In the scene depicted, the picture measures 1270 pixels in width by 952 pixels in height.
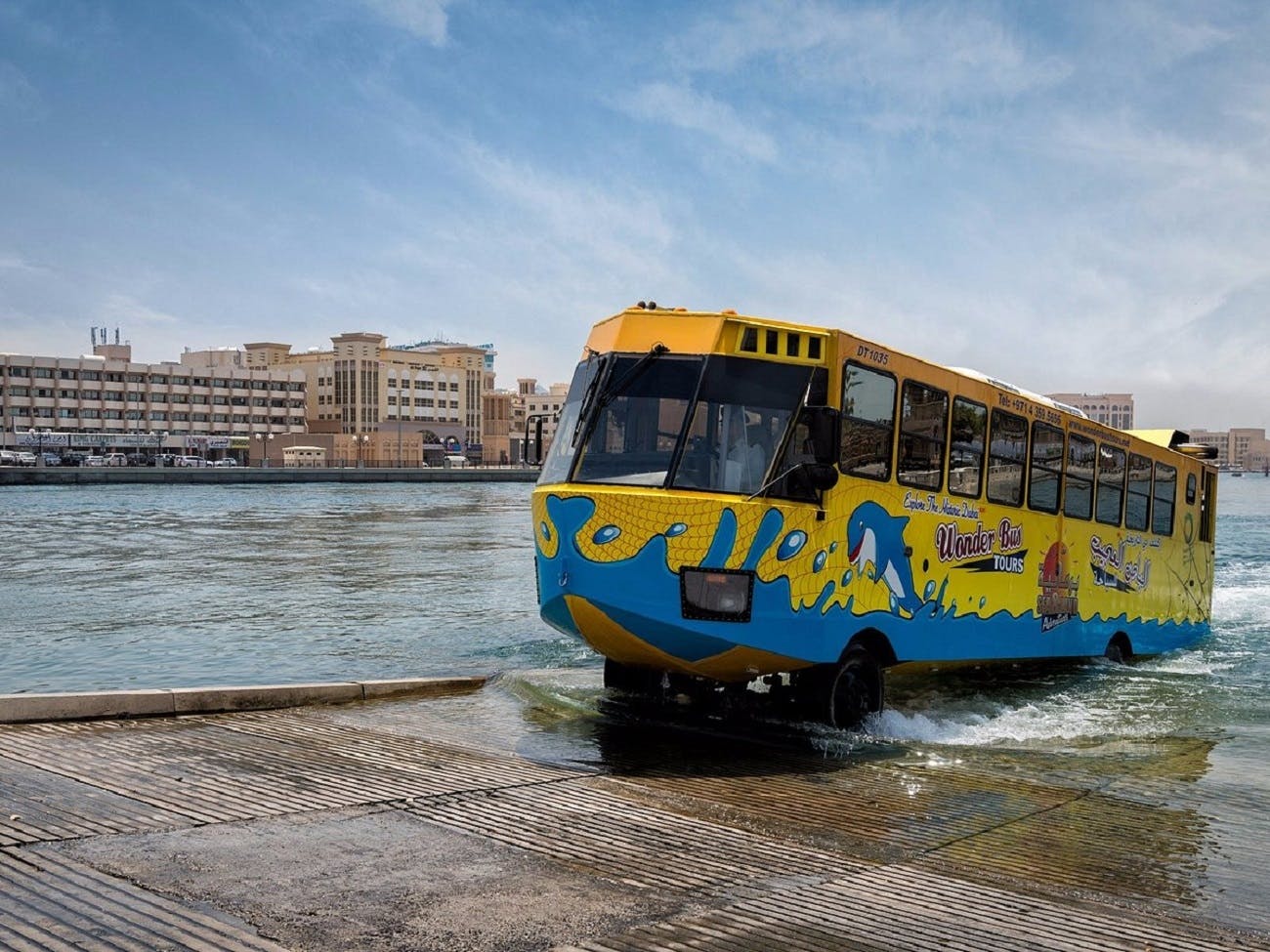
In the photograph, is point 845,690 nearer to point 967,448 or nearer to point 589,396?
point 967,448

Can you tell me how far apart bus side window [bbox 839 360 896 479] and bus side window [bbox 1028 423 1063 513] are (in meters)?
3.28

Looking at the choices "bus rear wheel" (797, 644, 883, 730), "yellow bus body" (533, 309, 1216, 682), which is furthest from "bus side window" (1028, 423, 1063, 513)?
"bus rear wheel" (797, 644, 883, 730)

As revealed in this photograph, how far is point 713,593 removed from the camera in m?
9.58

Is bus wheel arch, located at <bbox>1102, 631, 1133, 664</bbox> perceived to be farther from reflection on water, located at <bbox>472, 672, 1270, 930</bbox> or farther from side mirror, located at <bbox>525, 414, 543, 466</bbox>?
side mirror, located at <bbox>525, 414, 543, 466</bbox>

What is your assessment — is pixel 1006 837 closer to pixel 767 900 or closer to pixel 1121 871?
pixel 1121 871

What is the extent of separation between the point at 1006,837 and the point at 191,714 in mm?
6240

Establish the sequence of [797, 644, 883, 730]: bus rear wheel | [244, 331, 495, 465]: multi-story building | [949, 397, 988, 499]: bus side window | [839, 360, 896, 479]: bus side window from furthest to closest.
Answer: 1. [244, 331, 495, 465]: multi-story building
2. [949, 397, 988, 499]: bus side window
3. [797, 644, 883, 730]: bus rear wheel
4. [839, 360, 896, 479]: bus side window

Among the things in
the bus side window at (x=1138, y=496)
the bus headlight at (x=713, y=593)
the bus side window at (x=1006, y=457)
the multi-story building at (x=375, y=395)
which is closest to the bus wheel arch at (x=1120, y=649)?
the bus side window at (x=1138, y=496)

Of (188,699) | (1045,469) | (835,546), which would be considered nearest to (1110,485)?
(1045,469)

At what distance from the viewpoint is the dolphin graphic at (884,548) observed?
10.6m

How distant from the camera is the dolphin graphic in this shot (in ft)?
34.8

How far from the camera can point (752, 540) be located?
9.60 m

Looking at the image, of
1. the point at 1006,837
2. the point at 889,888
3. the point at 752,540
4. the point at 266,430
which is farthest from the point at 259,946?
the point at 266,430

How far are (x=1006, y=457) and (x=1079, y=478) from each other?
2.18 meters
